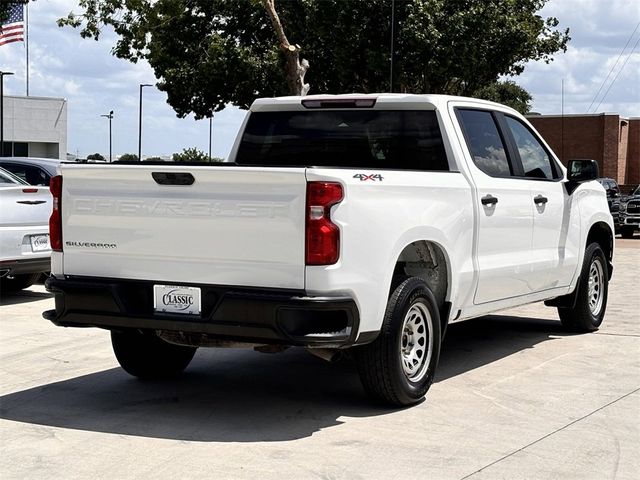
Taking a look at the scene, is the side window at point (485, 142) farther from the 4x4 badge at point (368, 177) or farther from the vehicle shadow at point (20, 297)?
the vehicle shadow at point (20, 297)

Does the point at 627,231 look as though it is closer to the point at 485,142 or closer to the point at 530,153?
the point at 530,153

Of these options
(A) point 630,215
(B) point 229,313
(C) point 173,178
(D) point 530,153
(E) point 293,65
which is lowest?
(A) point 630,215

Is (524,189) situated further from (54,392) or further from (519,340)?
(54,392)

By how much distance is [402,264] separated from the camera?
292 inches

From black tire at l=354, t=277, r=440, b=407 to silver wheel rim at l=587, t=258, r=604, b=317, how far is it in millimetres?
3555

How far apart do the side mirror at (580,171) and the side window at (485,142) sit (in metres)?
1.14

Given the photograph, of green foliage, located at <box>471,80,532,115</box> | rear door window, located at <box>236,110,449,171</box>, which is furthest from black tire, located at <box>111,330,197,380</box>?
green foliage, located at <box>471,80,532,115</box>

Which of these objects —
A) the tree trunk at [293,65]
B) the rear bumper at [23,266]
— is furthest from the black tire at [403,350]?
the tree trunk at [293,65]

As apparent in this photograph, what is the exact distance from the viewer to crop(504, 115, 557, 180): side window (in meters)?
8.59

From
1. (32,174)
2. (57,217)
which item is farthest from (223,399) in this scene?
(32,174)

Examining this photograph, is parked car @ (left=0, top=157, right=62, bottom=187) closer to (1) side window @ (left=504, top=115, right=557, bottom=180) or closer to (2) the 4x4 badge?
(1) side window @ (left=504, top=115, right=557, bottom=180)

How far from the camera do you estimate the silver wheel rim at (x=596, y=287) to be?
9.98 m

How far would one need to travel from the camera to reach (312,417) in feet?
21.3

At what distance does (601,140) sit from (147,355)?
48.7 meters
